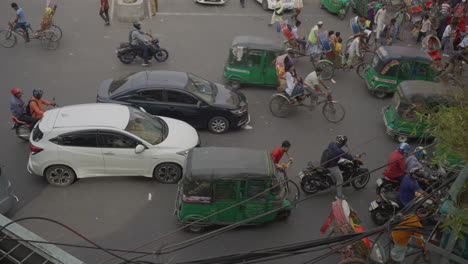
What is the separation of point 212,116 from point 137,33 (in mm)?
4965

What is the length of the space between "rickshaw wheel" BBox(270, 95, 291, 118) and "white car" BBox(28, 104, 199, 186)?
3670 millimetres

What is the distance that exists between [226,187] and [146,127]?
9.53ft

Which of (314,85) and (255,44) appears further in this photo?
(255,44)

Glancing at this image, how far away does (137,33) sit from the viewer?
15375 mm

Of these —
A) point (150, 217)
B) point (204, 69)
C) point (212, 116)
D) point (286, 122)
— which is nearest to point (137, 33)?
point (204, 69)

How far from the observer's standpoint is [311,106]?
43.7ft

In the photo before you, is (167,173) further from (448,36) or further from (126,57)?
(448,36)

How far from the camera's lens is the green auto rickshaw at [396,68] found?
13852 mm

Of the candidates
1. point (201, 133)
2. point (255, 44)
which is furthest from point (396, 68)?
point (201, 133)

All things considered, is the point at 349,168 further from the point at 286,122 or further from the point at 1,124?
the point at 1,124

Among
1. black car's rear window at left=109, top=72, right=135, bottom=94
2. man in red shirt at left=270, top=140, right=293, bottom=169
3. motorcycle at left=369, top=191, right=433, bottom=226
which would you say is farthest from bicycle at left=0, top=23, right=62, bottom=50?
motorcycle at left=369, top=191, right=433, bottom=226

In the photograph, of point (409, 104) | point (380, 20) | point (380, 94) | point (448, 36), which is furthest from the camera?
point (380, 20)

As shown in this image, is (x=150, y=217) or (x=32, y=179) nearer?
(x=150, y=217)

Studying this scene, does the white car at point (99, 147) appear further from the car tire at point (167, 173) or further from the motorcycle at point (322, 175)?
the motorcycle at point (322, 175)
